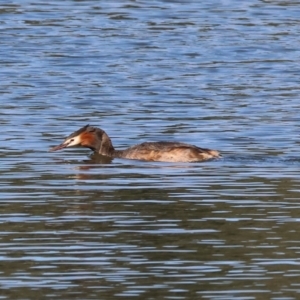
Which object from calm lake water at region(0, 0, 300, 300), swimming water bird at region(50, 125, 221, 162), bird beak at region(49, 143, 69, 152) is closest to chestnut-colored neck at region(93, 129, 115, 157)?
swimming water bird at region(50, 125, 221, 162)

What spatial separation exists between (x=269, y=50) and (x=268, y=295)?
20740mm

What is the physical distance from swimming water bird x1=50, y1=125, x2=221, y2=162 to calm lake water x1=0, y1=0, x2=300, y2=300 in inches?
5.7

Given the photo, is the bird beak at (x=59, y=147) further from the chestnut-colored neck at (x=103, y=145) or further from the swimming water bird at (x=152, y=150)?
the chestnut-colored neck at (x=103, y=145)

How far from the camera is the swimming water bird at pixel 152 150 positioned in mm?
16719

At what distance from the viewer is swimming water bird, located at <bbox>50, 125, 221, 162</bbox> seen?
54.9 ft

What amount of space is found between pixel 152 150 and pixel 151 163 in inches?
6.5

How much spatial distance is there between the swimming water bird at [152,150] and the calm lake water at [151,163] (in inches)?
5.7

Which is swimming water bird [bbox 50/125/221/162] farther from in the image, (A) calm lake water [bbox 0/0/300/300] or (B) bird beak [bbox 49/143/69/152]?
(A) calm lake water [bbox 0/0/300/300]

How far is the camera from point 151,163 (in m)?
17.0

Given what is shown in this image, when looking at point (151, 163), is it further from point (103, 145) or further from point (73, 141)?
point (73, 141)

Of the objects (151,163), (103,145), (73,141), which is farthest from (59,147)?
(151,163)

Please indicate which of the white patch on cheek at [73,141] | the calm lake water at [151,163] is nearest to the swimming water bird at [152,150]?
the white patch on cheek at [73,141]

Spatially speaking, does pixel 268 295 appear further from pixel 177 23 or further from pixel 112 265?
pixel 177 23

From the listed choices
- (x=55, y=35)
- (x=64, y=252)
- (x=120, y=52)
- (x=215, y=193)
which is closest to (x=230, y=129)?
(x=215, y=193)
